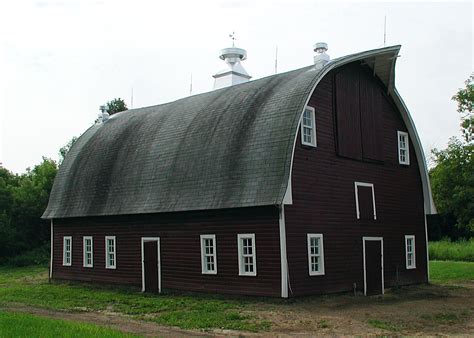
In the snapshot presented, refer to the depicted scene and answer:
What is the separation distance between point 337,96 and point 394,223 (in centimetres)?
573

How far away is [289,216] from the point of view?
737 inches

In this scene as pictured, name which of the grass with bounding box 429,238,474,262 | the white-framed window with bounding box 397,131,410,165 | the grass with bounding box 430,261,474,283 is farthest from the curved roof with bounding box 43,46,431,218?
the grass with bounding box 429,238,474,262

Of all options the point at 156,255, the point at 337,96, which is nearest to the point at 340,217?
the point at 337,96

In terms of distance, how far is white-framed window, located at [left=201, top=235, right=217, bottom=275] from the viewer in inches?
801

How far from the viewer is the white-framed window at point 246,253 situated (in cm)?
1910

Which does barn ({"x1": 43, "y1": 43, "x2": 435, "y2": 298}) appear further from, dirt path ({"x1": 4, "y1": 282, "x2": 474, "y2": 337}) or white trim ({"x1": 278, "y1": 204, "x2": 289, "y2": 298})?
dirt path ({"x1": 4, "y1": 282, "x2": 474, "y2": 337})

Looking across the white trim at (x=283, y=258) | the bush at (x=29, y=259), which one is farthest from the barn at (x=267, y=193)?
the bush at (x=29, y=259)

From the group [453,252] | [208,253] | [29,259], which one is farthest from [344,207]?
[29,259]

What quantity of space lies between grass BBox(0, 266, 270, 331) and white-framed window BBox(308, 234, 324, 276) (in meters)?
2.29

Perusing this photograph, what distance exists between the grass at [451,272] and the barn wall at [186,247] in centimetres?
1108

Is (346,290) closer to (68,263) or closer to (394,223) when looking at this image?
(394,223)

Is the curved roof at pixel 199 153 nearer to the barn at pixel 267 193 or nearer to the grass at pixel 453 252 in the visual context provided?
the barn at pixel 267 193

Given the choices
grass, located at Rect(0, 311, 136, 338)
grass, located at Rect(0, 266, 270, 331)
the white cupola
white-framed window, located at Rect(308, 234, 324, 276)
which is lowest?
grass, located at Rect(0, 266, 270, 331)

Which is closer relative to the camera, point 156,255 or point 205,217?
point 205,217
